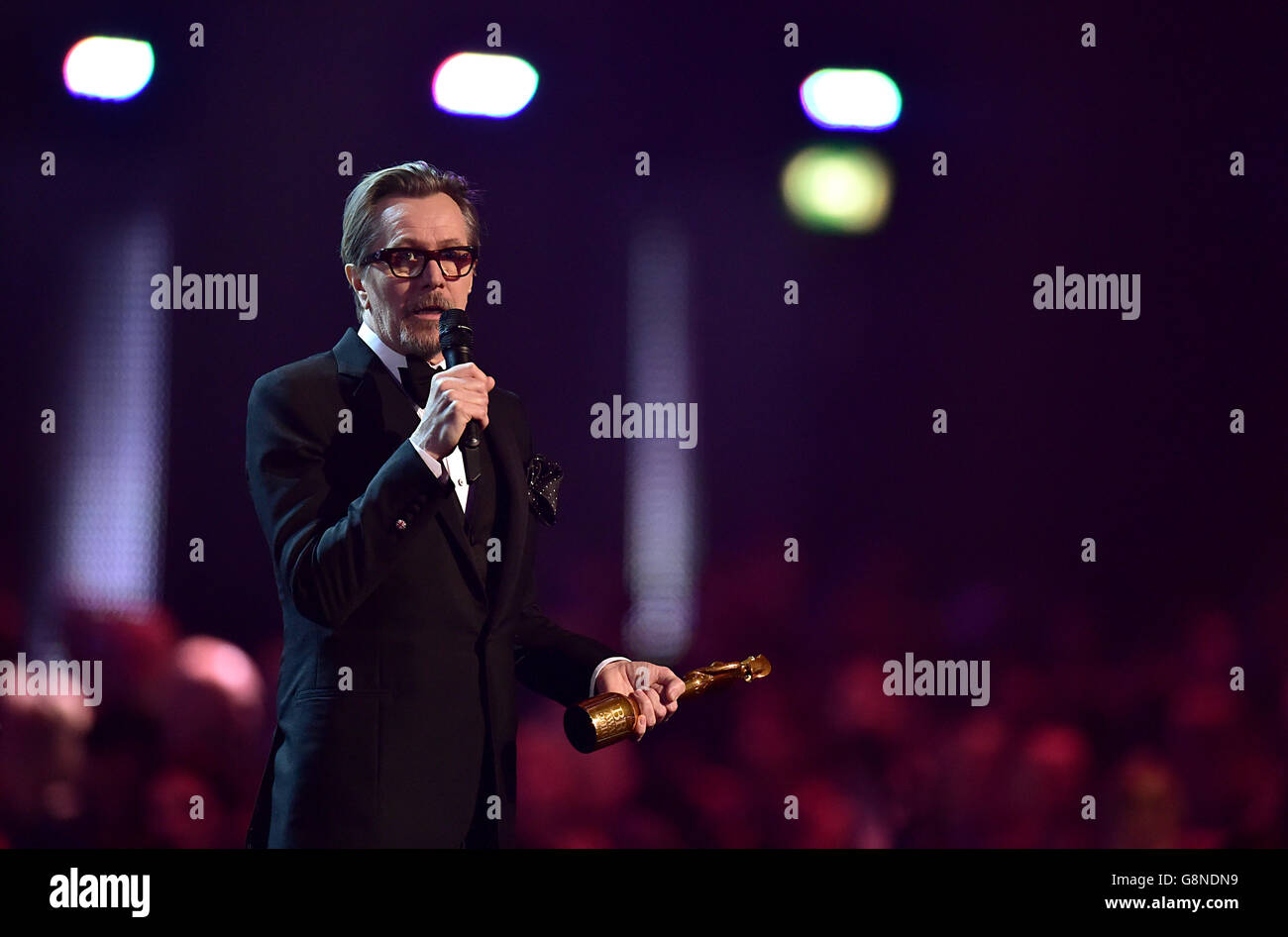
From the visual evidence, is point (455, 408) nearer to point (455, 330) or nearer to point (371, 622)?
point (455, 330)

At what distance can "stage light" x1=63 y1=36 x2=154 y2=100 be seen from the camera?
9.29ft

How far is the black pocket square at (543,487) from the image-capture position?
6.82 ft

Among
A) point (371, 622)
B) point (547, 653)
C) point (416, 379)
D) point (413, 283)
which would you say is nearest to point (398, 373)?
point (416, 379)

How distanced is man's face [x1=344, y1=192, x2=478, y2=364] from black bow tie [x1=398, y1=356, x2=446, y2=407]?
0.02 m

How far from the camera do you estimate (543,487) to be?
6.86 ft

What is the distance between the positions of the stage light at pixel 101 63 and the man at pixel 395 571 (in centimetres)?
120

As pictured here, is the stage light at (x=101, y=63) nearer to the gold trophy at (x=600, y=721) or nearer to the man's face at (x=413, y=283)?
the man's face at (x=413, y=283)

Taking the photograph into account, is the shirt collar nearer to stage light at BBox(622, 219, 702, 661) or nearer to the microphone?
the microphone

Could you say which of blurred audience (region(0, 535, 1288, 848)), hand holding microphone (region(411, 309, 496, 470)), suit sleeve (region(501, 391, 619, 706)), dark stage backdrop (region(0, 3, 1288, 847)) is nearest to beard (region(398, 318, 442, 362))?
hand holding microphone (region(411, 309, 496, 470))

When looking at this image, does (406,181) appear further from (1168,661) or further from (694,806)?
(1168,661)

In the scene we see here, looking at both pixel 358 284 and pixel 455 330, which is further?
pixel 358 284

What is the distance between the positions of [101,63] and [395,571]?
68.2 inches

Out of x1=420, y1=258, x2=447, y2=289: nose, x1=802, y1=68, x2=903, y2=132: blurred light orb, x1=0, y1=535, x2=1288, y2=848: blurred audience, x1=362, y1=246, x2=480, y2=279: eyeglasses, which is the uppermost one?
x1=802, y1=68, x2=903, y2=132: blurred light orb

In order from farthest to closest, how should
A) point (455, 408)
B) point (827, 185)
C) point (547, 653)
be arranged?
point (827, 185) → point (547, 653) → point (455, 408)
